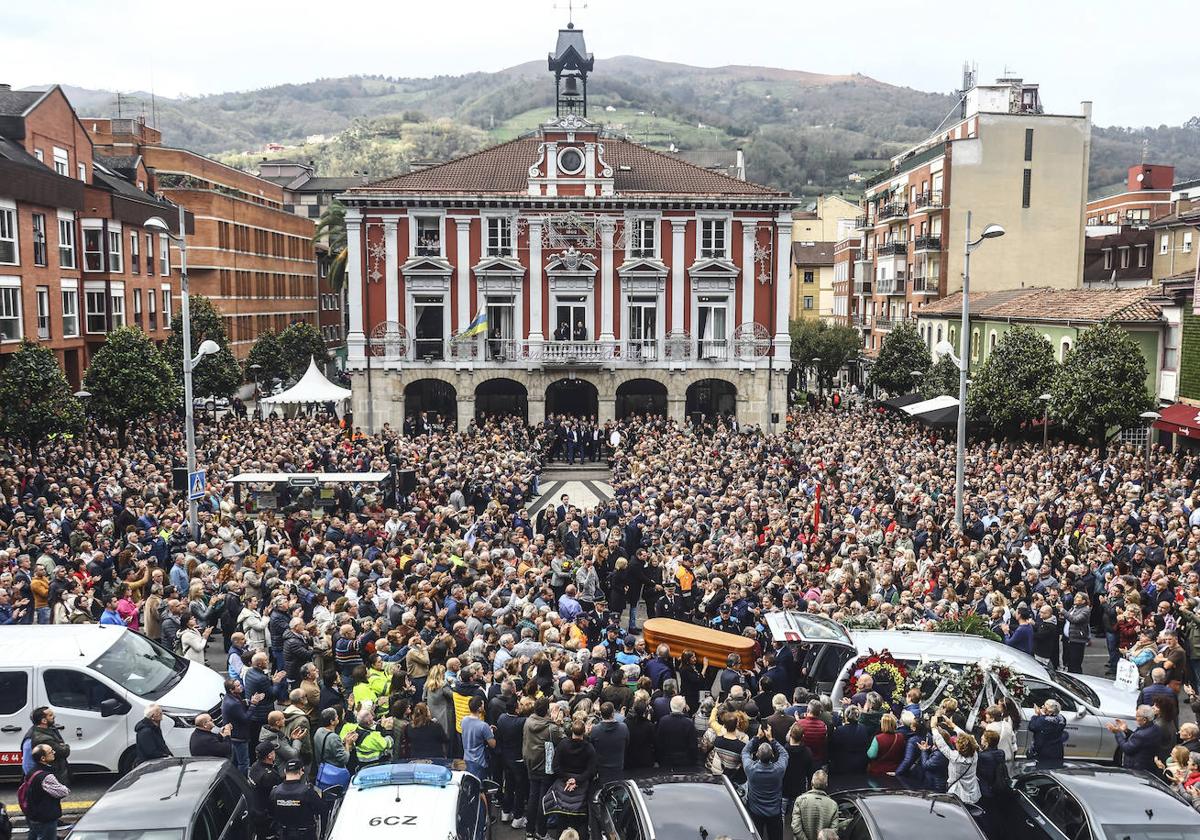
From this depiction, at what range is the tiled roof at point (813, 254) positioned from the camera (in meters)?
91.8

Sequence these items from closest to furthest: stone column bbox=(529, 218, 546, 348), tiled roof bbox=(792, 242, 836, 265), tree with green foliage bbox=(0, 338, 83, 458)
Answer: tree with green foliage bbox=(0, 338, 83, 458) < stone column bbox=(529, 218, 546, 348) < tiled roof bbox=(792, 242, 836, 265)

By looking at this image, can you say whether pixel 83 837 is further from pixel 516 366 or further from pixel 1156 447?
pixel 516 366

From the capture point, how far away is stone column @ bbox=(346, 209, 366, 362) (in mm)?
44438

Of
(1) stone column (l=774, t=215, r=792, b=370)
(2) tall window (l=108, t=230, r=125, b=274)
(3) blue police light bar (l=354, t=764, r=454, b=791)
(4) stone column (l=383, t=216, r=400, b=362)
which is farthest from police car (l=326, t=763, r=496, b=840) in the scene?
(2) tall window (l=108, t=230, r=125, b=274)

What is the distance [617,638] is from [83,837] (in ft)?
24.6

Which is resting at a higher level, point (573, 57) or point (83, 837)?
point (573, 57)

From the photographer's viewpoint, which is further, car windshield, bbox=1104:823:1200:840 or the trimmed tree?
the trimmed tree

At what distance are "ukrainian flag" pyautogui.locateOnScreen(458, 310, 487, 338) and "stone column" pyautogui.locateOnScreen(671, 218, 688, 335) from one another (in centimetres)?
801

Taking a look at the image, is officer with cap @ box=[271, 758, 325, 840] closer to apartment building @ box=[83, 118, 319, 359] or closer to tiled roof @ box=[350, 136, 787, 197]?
tiled roof @ box=[350, 136, 787, 197]

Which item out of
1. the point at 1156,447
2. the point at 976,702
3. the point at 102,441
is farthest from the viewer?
the point at 102,441

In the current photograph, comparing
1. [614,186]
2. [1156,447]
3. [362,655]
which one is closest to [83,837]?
[362,655]

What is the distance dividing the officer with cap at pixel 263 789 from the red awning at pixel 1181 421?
26.2 meters

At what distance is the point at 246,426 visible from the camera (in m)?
→ 35.0

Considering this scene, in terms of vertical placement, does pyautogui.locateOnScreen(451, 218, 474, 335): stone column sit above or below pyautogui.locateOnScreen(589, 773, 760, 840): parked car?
above
